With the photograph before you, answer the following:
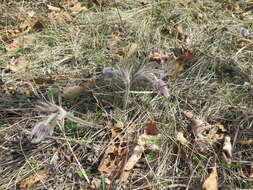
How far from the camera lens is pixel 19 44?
1868 mm

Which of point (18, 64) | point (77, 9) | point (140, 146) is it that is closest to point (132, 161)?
point (140, 146)

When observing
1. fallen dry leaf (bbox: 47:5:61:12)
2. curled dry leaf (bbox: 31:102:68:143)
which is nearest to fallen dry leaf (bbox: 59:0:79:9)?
fallen dry leaf (bbox: 47:5:61:12)

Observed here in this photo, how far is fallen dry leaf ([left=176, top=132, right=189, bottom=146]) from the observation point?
1.23 m

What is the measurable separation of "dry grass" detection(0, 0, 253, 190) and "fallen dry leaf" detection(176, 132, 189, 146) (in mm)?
19

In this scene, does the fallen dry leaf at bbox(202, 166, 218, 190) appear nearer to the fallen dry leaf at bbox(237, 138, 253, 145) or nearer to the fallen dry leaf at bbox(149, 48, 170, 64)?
the fallen dry leaf at bbox(237, 138, 253, 145)

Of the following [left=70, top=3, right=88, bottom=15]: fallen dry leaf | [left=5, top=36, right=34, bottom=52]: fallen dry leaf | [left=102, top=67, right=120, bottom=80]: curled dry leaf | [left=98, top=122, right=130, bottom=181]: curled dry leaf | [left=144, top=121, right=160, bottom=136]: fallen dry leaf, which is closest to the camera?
[left=98, top=122, right=130, bottom=181]: curled dry leaf

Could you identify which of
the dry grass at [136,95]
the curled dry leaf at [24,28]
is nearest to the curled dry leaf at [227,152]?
the dry grass at [136,95]

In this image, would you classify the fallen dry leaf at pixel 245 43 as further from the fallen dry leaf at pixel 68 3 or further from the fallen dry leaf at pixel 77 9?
the fallen dry leaf at pixel 68 3

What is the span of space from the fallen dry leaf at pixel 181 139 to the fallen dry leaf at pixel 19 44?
1199mm

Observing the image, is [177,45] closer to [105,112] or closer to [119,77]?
[119,77]

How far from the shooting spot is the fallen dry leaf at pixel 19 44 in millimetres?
1844

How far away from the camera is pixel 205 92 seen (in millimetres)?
1449

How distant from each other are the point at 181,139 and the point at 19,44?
1.28 meters

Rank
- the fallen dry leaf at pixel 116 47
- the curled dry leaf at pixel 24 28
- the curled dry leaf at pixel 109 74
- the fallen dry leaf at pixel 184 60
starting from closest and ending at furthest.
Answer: the curled dry leaf at pixel 109 74, the fallen dry leaf at pixel 184 60, the fallen dry leaf at pixel 116 47, the curled dry leaf at pixel 24 28
